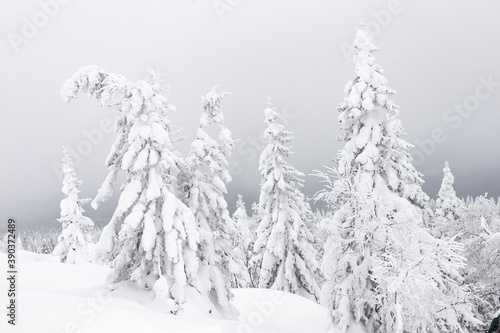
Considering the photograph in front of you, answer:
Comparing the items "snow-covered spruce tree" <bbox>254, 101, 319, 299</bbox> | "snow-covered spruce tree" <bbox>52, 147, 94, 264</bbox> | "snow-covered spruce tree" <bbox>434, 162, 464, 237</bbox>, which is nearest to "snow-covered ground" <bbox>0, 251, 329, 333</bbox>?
"snow-covered spruce tree" <bbox>254, 101, 319, 299</bbox>

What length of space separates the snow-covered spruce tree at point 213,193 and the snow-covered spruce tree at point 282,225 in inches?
278

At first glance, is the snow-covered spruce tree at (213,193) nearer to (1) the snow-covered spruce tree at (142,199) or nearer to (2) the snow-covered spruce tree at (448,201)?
(1) the snow-covered spruce tree at (142,199)

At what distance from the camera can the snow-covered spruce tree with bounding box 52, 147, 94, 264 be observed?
36594mm

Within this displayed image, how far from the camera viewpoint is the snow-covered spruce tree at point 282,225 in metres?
25.0

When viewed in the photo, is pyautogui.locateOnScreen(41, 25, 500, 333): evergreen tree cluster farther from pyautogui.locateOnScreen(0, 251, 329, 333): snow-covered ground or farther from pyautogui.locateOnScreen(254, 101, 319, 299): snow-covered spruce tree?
pyautogui.locateOnScreen(254, 101, 319, 299): snow-covered spruce tree

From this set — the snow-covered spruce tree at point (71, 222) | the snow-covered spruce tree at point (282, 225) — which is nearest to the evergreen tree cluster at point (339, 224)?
the snow-covered spruce tree at point (282, 225)

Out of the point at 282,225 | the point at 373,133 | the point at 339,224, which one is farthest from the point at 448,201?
the point at 339,224

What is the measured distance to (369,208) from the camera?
1311 centimetres

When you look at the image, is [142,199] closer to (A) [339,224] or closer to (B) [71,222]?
(A) [339,224]

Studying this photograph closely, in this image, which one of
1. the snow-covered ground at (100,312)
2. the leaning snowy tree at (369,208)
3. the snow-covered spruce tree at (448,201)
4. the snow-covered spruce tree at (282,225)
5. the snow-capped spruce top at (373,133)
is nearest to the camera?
the snow-covered ground at (100,312)

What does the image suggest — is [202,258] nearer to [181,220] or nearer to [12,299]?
[181,220]

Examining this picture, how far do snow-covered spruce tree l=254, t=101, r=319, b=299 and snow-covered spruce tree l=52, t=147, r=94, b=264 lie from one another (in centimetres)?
2144

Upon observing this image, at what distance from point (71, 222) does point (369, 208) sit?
3407 cm

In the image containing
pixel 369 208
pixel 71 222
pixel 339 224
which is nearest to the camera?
pixel 369 208
